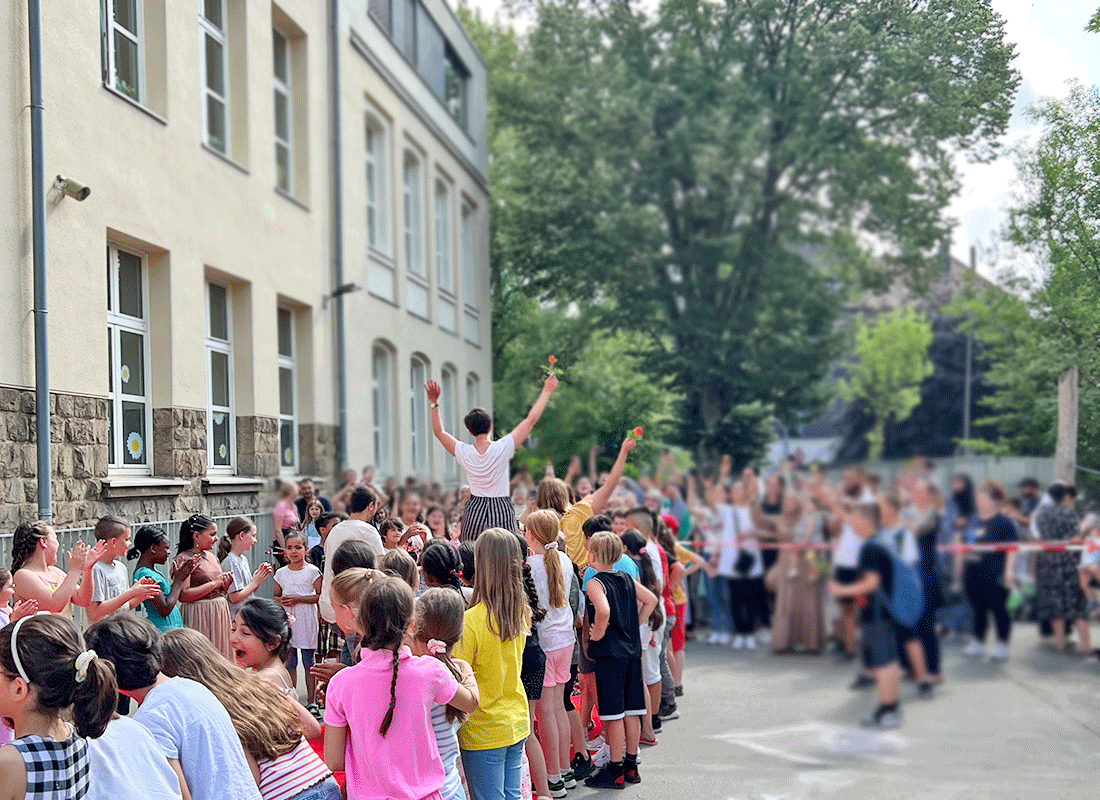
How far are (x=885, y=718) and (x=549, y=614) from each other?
3.56m

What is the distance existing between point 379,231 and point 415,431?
2646 mm

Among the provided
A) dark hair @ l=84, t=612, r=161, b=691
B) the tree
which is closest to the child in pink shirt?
dark hair @ l=84, t=612, r=161, b=691

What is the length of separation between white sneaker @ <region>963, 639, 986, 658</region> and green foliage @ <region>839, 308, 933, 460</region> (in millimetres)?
345

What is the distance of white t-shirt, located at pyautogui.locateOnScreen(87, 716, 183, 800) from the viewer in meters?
2.61

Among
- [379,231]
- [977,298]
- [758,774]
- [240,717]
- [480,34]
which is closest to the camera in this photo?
[977,298]

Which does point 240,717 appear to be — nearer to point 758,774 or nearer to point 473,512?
point 758,774

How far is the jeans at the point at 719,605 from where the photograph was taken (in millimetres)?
1876

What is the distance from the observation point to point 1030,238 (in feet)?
6.66

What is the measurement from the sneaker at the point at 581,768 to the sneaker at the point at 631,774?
0.30 m

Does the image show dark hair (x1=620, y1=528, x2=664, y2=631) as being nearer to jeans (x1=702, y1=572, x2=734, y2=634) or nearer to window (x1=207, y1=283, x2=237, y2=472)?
window (x1=207, y1=283, x2=237, y2=472)

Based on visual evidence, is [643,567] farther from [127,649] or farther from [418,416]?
[418,416]

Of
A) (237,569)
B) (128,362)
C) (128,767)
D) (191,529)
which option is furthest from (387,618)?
(128,362)

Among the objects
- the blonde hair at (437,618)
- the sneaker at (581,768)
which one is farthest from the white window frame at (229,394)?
the blonde hair at (437,618)

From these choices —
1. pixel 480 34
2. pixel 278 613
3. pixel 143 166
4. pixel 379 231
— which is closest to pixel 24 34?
pixel 143 166
